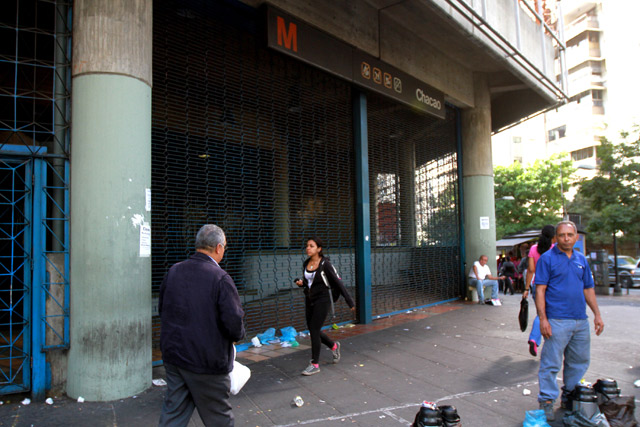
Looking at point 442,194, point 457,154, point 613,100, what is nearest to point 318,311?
point 442,194

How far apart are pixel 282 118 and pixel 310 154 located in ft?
2.93

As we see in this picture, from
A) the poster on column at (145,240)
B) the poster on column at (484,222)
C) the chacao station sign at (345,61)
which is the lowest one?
the poster on column at (145,240)

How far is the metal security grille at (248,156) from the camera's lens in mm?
6520

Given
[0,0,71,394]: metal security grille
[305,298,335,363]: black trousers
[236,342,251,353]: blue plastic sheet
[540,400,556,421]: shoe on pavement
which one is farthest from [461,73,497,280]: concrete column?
[0,0,71,394]: metal security grille

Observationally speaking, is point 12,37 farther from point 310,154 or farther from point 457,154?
point 457,154

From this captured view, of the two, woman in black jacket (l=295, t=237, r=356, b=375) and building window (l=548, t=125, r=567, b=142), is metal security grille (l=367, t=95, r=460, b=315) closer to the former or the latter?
woman in black jacket (l=295, t=237, r=356, b=375)

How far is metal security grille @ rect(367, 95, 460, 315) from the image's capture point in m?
10.3

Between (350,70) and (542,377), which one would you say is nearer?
(542,377)

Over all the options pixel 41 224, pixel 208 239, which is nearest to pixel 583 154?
pixel 41 224

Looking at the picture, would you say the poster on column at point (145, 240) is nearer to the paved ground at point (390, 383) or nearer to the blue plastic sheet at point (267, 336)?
the paved ground at point (390, 383)

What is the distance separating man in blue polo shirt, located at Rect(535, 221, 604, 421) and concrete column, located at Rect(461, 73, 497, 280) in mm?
8713

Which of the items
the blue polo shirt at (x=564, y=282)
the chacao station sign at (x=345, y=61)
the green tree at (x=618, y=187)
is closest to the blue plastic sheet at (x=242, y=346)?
the blue polo shirt at (x=564, y=282)

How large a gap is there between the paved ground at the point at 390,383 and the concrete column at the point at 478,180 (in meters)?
4.58

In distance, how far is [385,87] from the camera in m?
9.55
